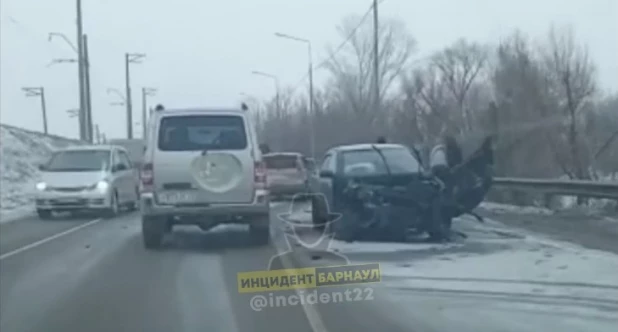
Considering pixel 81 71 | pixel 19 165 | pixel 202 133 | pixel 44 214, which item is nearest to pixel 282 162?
pixel 44 214

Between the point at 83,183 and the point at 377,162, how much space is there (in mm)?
10489

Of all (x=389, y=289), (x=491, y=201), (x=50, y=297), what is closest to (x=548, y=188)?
(x=491, y=201)

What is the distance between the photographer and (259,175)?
50.8ft

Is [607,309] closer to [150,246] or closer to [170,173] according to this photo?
[170,173]

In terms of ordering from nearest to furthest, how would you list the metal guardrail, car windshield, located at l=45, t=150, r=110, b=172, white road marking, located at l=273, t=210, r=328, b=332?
white road marking, located at l=273, t=210, r=328, b=332, the metal guardrail, car windshield, located at l=45, t=150, r=110, b=172

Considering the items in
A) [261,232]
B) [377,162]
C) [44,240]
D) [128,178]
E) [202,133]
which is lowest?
[44,240]

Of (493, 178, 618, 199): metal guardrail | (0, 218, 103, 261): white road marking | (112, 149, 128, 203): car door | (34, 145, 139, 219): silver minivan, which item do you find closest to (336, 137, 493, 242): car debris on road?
(493, 178, 618, 199): metal guardrail

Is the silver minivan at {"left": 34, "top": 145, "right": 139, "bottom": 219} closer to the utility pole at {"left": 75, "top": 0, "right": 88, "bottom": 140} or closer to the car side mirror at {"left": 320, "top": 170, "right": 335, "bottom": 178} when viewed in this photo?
the car side mirror at {"left": 320, "top": 170, "right": 335, "bottom": 178}

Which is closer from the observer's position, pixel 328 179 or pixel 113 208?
pixel 328 179

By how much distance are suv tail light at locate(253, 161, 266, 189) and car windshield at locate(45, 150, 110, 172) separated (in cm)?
1099

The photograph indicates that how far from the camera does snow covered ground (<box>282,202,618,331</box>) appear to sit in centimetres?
920

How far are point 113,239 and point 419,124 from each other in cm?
853

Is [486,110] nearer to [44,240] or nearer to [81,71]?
[44,240]

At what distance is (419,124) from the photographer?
24297 millimetres
